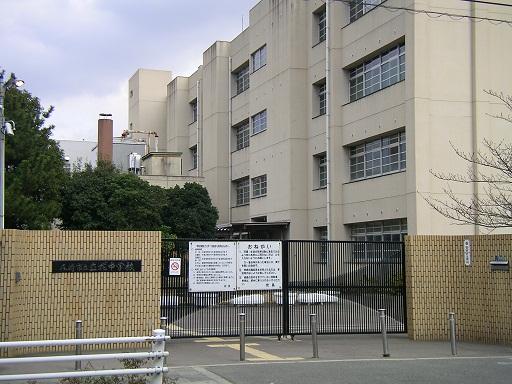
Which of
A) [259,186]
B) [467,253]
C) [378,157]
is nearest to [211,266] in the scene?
[467,253]

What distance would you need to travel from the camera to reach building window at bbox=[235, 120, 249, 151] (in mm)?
46875

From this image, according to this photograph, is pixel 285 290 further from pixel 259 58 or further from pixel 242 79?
pixel 242 79

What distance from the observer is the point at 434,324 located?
16.5 m

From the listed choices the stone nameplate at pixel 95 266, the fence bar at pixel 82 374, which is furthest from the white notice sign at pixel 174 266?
the fence bar at pixel 82 374

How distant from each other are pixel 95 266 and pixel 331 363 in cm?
553

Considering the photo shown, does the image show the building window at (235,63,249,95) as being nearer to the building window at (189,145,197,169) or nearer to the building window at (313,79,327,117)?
the building window at (189,145,197,169)

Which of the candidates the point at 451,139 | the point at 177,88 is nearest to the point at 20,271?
the point at 451,139

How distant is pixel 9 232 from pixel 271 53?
28970mm

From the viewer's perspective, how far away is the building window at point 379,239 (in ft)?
55.1

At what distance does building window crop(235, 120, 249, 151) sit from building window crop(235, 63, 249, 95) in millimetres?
2531

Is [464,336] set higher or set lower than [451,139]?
lower

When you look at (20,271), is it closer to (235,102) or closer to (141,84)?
(235,102)

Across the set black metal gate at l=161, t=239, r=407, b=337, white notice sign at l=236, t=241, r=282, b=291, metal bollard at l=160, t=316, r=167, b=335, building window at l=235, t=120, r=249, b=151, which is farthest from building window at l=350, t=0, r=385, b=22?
metal bollard at l=160, t=316, r=167, b=335

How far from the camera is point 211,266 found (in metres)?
15.6
